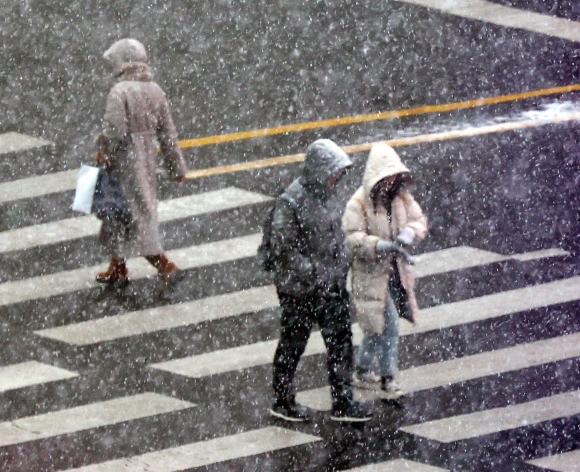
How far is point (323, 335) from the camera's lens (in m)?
9.00

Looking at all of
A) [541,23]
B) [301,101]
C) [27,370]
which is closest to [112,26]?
[301,101]

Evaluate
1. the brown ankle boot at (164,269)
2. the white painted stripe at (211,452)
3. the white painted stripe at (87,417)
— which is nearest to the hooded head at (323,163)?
the white painted stripe at (211,452)

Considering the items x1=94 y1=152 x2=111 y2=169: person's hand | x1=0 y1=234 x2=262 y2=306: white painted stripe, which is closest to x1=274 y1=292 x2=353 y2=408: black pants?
x1=94 y1=152 x2=111 y2=169: person's hand

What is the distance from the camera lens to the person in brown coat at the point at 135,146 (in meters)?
10.7

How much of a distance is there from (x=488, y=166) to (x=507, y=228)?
1243 mm

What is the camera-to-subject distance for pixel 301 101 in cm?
1470

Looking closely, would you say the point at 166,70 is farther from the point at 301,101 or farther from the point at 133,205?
the point at 133,205

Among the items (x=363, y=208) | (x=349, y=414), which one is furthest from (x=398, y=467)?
(x=363, y=208)

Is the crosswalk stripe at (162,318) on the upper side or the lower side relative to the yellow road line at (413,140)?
lower

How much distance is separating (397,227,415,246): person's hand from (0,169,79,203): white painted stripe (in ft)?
14.7

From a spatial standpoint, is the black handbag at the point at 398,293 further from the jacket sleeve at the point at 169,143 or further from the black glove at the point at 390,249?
the jacket sleeve at the point at 169,143

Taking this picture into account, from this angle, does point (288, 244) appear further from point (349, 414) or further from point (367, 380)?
point (367, 380)

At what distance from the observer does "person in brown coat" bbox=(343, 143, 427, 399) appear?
9.21 meters

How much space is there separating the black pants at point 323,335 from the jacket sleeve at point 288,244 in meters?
0.21
